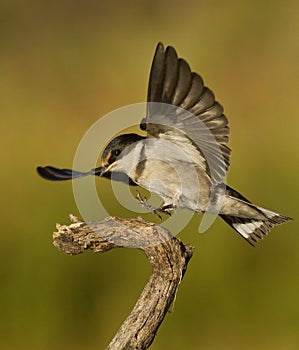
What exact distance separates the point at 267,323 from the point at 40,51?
240 centimetres

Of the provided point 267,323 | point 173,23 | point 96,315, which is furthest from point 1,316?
point 173,23

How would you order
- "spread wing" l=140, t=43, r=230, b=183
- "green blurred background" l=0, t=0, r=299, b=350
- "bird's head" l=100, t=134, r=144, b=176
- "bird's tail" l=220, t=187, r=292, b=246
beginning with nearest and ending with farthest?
"spread wing" l=140, t=43, r=230, b=183 → "bird's head" l=100, t=134, r=144, b=176 → "bird's tail" l=220, t=187, r=292, b=246 → "green blurred background" l=0, t=0, r=299, b=350

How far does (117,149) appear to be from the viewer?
88.3 inches

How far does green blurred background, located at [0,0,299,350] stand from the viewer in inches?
138

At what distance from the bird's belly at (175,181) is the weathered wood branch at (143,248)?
0.59 ft

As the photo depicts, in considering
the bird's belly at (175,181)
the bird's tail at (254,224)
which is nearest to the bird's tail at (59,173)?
the bird's belly at (175,181)

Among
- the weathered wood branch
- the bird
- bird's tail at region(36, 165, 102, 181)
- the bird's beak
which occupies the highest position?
the bird

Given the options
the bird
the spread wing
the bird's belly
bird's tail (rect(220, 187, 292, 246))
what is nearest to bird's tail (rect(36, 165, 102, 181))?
the bird

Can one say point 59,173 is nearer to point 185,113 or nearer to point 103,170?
point 103,170

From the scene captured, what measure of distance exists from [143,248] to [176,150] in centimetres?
29

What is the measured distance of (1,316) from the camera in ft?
11.9

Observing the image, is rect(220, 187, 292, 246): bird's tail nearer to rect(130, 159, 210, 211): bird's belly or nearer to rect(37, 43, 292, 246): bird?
rect(37, 43, 292, 246): bird

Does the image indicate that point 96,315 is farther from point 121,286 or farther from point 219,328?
point 219,328

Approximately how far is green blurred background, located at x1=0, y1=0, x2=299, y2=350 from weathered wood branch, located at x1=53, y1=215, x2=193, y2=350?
1227mm
